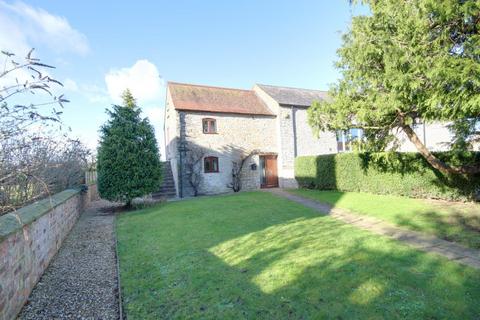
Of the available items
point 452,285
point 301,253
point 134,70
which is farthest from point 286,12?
point 134,70

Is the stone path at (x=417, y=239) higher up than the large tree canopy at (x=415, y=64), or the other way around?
the large tree canopy at (x=415, y=64)

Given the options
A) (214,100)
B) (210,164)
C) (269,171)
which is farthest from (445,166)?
(214,100)

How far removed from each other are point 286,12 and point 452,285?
39.1 feet

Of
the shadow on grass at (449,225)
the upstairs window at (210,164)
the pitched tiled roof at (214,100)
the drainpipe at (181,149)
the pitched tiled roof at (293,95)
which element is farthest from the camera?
the pitched tiled roof at (293,95)

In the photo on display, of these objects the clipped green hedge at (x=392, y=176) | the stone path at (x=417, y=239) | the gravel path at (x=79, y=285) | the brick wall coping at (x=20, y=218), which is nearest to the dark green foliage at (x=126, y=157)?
the gravel path at (x=79, y=285)

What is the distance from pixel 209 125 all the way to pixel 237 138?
2133mm

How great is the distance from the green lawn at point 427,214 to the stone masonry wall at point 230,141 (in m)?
7.87

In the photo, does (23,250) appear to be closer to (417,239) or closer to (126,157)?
(417,239)

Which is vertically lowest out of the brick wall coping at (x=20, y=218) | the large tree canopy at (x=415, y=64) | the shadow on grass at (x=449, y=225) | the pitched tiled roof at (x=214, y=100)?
the shadow on grass at (x=449, y=225)

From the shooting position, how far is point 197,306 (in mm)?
3523

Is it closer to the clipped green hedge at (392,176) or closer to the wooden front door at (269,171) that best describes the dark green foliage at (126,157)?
the wooden front door at (269,171)

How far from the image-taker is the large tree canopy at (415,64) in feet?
16.1

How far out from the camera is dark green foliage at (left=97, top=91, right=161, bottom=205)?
11328 millimetres

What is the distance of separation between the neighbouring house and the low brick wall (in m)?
10.4
